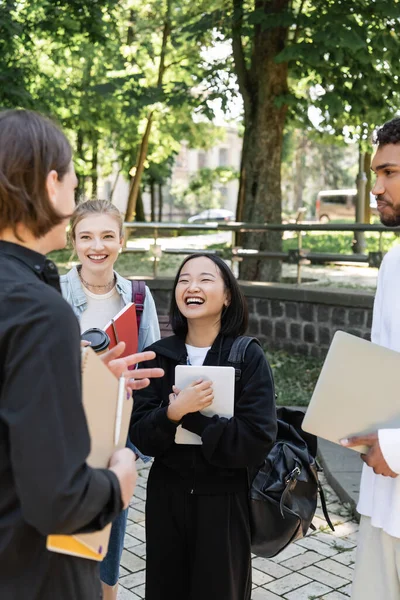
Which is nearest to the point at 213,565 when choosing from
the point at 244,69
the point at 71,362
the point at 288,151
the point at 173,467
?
the point at 173,467

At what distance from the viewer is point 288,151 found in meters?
39.6

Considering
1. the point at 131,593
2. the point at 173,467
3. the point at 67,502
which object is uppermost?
the point at 67,502

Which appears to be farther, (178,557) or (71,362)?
(178,557)

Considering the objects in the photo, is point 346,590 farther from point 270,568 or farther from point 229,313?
point 229,313

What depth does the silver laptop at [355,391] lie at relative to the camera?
2316mm

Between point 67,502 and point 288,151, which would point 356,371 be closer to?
point 67,502

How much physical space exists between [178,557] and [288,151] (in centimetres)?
3791

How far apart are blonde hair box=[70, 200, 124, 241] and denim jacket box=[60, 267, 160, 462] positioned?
0.22 m

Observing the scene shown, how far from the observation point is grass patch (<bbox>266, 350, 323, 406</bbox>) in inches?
312

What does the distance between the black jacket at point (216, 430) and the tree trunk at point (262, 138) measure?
804cm

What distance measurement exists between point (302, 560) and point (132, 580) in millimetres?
993

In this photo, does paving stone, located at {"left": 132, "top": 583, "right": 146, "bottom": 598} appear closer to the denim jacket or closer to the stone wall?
the denim jacket

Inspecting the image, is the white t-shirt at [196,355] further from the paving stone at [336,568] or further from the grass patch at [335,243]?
the grass patch at [335,243]

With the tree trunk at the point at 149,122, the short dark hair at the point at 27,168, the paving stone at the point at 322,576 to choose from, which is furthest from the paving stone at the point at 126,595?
the tree trunk at the point at 149,122
